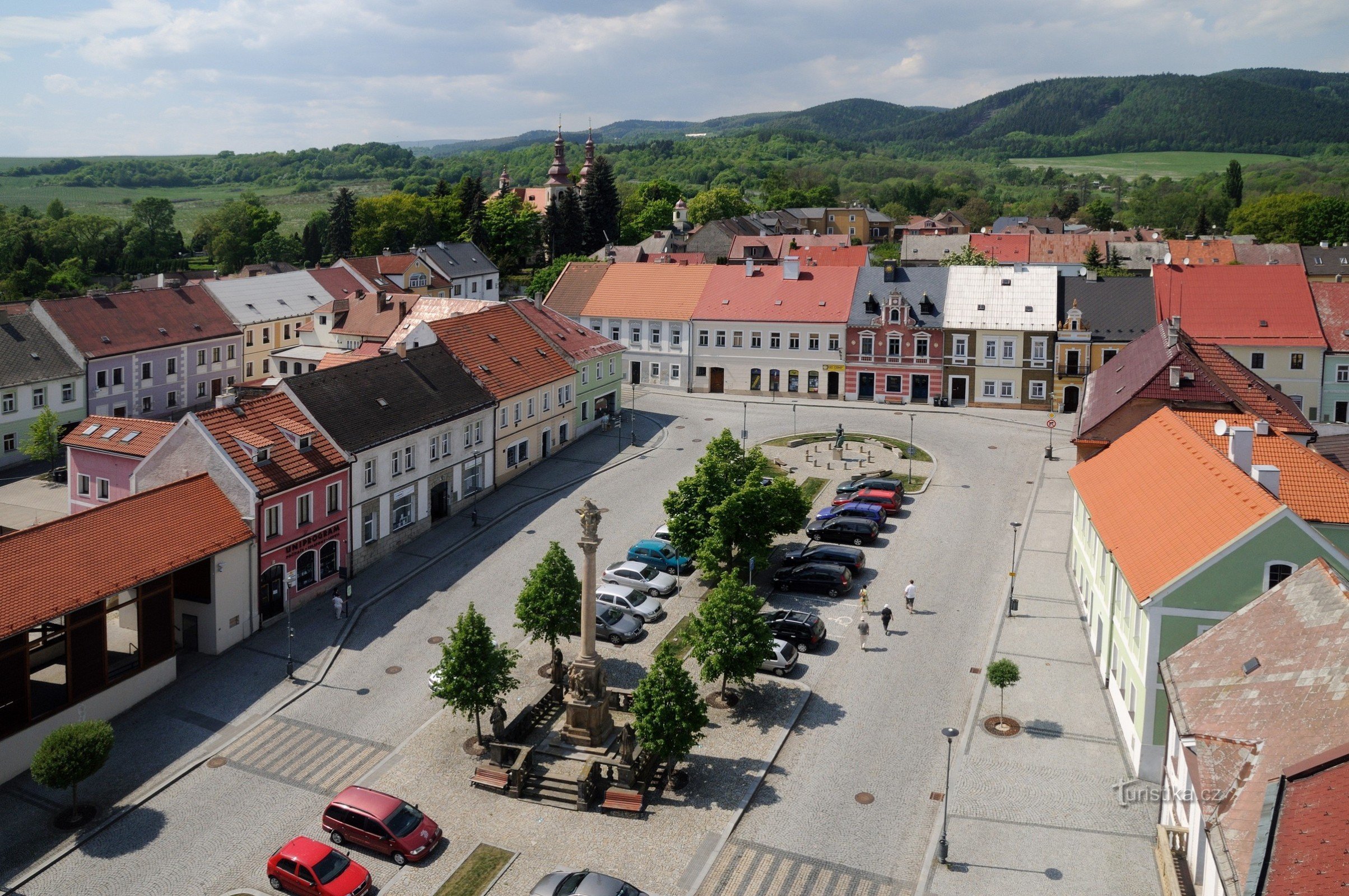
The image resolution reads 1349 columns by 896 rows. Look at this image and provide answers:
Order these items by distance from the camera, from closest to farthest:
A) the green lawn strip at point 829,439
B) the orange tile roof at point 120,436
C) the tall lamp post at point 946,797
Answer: the tall lamp post at point 946,797 → the orange tile roof at point 120,436 → the green lawn strip at point 829,439

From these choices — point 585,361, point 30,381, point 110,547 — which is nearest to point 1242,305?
point 585,361

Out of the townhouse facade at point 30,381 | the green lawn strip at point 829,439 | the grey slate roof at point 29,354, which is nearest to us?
the townhouse facade at point 30,381

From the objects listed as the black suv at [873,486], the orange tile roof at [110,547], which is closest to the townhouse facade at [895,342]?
the black suv at [873,486]

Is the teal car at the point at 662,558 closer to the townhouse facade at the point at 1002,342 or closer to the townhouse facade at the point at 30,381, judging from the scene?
the townhouse facade at the point at 1002,342

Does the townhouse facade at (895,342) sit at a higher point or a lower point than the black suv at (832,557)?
higher

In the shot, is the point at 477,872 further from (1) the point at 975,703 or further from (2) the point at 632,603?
(1) the point at 975,703

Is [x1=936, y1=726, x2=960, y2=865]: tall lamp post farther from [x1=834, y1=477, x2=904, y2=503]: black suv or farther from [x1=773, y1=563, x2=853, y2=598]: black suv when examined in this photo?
[x1=834, y1=477, x2=904, y2=503]: black suv
